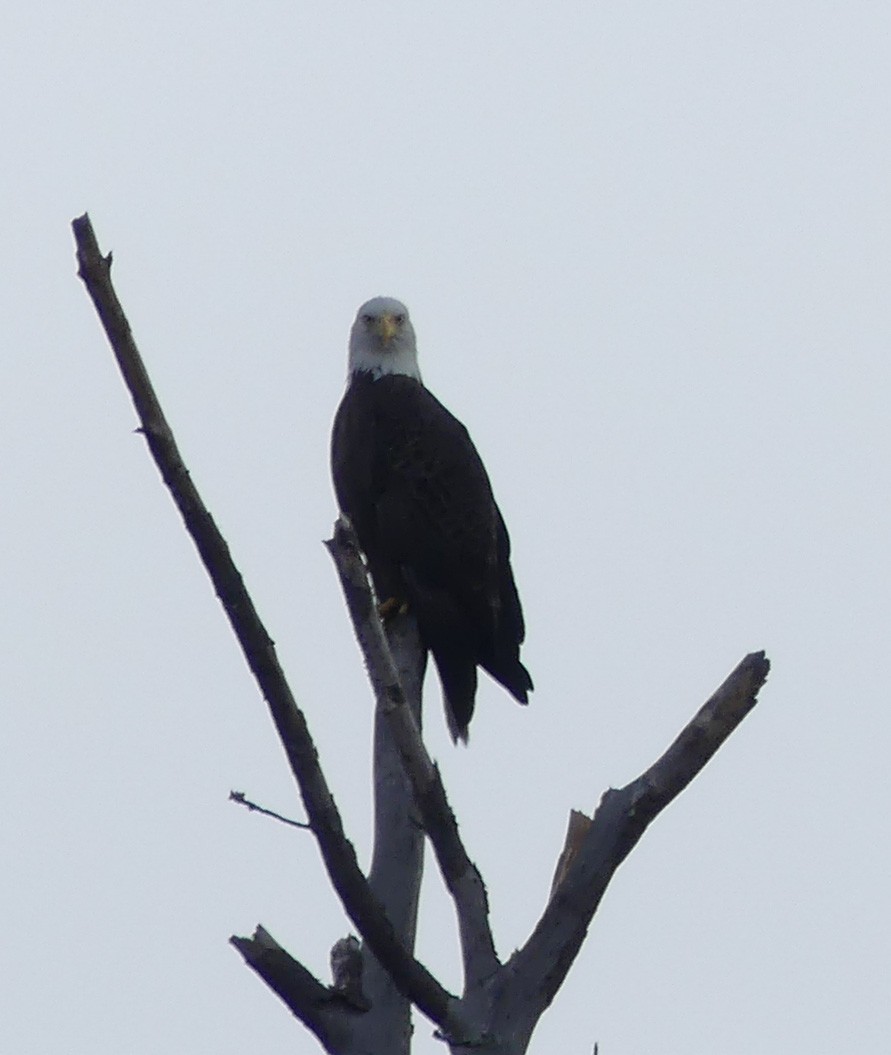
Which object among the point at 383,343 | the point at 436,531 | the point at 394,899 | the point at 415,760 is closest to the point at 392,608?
the point at 436,531

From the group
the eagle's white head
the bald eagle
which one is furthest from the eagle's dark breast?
the eagle's white head

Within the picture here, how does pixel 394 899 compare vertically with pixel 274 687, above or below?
below

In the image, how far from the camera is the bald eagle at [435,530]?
18.2 feet

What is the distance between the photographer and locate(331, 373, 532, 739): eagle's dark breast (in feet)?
18.2

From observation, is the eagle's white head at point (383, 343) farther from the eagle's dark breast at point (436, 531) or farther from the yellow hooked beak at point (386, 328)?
the eagle's dark breast at point (436, 531)

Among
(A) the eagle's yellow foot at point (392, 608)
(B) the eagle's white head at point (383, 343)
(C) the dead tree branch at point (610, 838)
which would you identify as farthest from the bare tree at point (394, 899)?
(B) the eagle's white head at point (383, 343)

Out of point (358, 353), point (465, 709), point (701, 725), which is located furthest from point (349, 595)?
point (358, 353)

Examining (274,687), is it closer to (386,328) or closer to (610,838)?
(610,838)

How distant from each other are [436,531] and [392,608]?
296 mm

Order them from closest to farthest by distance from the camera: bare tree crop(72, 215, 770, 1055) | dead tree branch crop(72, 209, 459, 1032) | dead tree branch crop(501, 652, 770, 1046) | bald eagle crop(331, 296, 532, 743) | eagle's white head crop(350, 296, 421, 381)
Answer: dead tree branch crop(72, 209, 459, 1032) < bare tree crop(72, 215, 770, 1055) < dead tree branch crop(501, 652, 770, 1046) < bald eagle crop(331, 296, 532, 743) < eagle's white head crop(350, 296, 421, 381)

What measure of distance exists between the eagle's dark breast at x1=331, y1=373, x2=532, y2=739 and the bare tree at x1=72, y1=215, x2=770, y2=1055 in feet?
4.74

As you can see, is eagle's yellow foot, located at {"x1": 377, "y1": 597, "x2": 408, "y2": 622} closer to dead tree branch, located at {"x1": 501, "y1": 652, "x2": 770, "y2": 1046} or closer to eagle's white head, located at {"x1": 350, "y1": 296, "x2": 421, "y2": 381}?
eagle's white head, located at {"x1": 350, "y1": 296, "x2": 421, "y2": 381}

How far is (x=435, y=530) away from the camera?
579 cm

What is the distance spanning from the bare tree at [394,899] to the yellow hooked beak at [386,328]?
2749 mm
